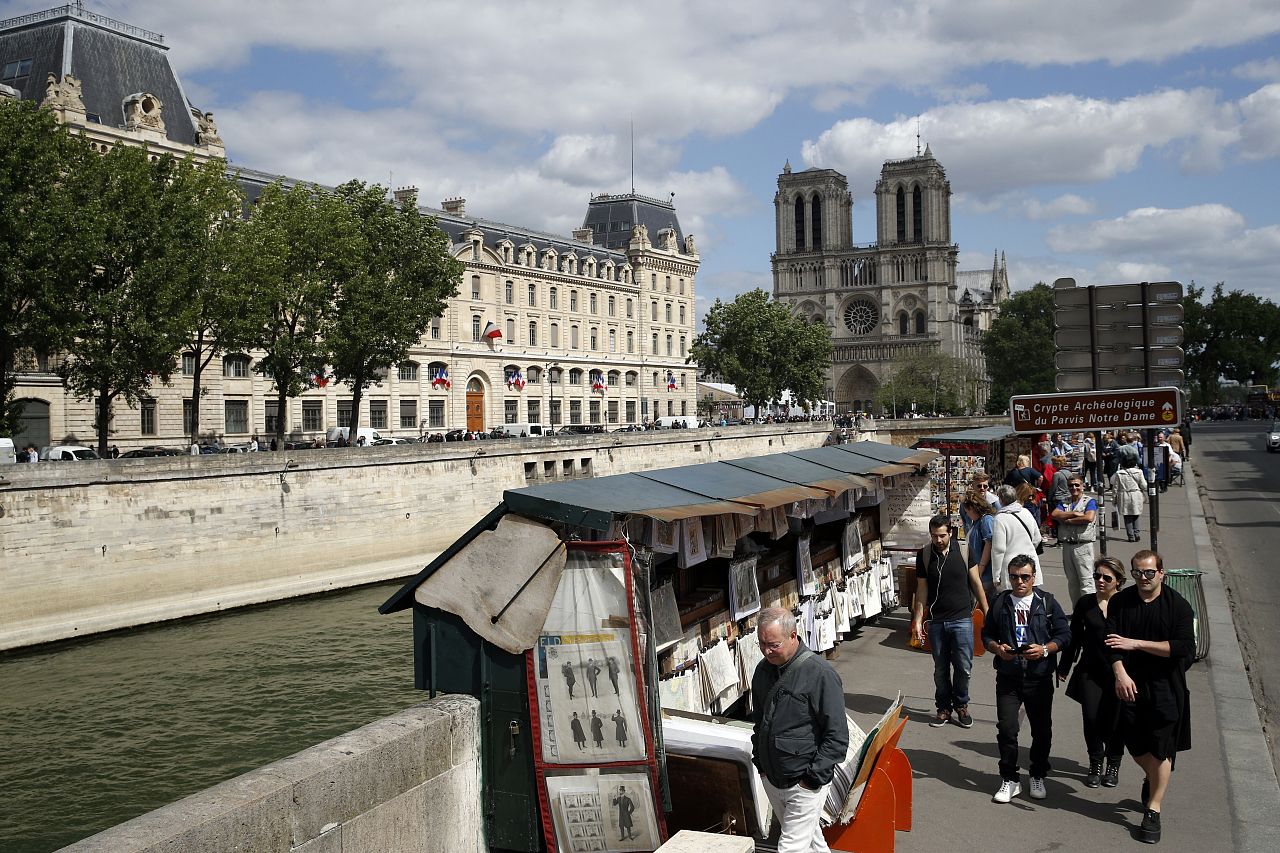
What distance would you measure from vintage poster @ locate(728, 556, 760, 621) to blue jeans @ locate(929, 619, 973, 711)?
4.98 ft

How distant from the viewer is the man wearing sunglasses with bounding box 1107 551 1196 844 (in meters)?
6.75

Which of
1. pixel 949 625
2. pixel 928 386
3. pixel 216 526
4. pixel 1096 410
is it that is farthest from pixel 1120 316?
pixel 928 386

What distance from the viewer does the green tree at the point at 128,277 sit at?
2762 centimetres

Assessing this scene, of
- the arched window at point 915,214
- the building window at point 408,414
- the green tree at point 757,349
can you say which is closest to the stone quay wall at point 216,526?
the building window at point 408,414

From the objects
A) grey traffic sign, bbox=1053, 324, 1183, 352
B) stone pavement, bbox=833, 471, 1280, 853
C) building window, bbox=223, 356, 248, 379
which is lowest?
stone pavement, bbox=833, 471, 1280, 853

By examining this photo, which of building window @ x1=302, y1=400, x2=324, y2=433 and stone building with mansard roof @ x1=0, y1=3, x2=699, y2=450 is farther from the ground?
stone building with mansard roof @ x1=0, y1=3, x2=699, y2=450

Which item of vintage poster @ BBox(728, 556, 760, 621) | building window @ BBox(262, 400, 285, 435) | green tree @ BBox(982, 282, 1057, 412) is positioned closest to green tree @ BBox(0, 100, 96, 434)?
building window @ BBox(262, 400, 285, 435)

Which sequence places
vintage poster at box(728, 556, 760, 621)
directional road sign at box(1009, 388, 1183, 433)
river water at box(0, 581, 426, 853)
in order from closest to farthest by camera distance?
vintage poster at box(728, 556, 760, 621), directional road sign at box(1009, 388, 1183, 433), river water at box(0, 581, 426, 853)

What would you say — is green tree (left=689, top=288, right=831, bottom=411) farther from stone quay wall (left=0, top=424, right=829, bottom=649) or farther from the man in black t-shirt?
the man in black t-shirt

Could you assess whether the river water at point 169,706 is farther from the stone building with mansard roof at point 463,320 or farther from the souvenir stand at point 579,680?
the stone building with mansard roof at point 463,320

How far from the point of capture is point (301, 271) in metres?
36.1

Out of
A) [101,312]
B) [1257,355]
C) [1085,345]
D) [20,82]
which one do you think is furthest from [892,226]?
[1085,345]

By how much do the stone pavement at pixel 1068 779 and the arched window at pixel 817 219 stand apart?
116m

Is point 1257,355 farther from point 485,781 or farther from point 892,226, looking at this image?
point 485,781
